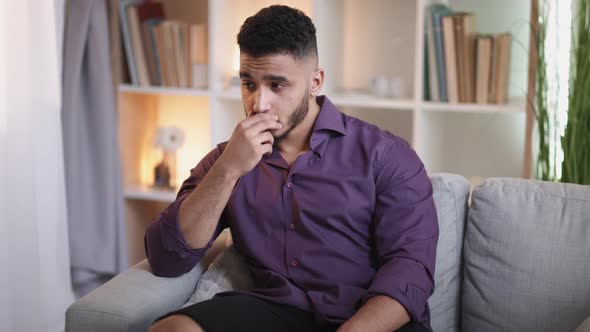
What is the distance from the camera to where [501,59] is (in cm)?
267

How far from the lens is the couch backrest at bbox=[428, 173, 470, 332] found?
1988mm

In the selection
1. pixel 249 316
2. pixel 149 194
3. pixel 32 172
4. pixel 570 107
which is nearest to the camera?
pixel 249 316

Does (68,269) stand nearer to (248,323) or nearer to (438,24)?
(248,323)

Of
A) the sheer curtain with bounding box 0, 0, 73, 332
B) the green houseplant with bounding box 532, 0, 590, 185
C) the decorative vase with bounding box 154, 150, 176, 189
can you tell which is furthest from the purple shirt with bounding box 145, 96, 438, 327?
the decorative vase with bounding box 154, 150, 176, 189

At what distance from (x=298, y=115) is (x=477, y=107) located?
967mm

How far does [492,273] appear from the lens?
76.2 inches

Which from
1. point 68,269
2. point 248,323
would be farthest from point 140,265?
point 68,269

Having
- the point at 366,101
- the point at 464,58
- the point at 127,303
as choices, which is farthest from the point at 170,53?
the point at 127,303

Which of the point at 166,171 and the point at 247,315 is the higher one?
the point at 166,171

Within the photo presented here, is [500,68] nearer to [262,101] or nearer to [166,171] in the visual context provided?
[262,101]

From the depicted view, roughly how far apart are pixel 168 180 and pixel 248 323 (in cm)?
166

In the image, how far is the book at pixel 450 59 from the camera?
8.83 ft

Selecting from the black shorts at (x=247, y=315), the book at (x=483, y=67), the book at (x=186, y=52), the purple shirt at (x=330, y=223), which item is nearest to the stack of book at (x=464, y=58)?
the book at (x=483, y=67)

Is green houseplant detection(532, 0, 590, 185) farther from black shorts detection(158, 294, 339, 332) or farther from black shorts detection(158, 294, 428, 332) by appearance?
black shorts detection(158, 294, 339, 332)
